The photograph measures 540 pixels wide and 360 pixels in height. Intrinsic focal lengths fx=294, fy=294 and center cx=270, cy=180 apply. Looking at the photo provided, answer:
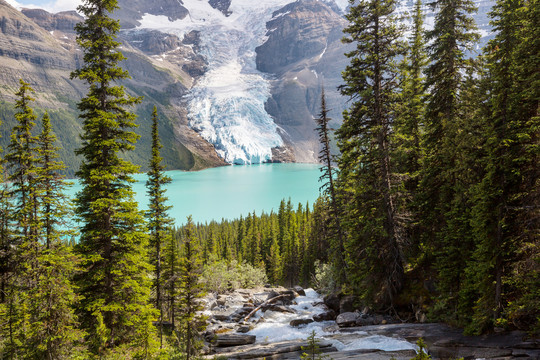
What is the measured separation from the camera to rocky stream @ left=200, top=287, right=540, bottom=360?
934 cm

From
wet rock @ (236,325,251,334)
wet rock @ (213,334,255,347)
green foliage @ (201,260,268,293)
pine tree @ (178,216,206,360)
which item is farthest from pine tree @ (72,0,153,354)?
green foliage @ (201,260,268,293)

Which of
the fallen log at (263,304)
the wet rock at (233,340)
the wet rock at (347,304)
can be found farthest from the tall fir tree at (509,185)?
the fallen log at (263,304)

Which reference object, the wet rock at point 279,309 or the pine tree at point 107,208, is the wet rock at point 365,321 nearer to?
the wet rock at point 279,309

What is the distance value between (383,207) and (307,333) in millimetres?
7730

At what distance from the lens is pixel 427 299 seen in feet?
45.4

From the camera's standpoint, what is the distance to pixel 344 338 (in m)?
12.6

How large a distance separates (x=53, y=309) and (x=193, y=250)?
6.50 meters

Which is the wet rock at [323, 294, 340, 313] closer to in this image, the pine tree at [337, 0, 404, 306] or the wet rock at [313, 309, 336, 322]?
the wet rock at [313, 309, 336, 322]

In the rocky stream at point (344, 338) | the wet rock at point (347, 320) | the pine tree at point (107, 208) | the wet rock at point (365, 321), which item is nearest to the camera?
the rocky stream at point (344, 338)

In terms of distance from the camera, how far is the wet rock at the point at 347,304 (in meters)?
17.7

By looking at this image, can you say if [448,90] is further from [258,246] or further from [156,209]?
[258,246]

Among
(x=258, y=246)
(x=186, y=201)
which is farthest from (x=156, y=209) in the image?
(x=186, y=201)

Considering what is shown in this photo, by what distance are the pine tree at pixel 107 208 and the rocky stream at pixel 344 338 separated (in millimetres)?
4837

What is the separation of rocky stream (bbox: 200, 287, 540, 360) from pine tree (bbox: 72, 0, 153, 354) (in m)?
4.84
